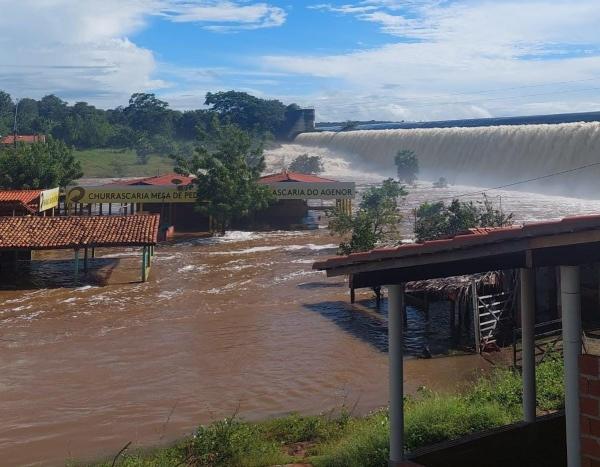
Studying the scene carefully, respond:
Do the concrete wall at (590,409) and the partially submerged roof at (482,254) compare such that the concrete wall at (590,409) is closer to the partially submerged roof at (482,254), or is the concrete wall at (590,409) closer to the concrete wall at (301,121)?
the partially submerged roof at (482,254)

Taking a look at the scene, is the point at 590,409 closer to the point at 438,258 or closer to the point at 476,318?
the point at 438,258

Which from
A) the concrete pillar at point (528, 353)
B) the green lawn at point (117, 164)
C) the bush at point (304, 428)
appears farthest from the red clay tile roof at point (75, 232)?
the green lawn at point (117, 164)

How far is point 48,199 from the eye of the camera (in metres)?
27.7

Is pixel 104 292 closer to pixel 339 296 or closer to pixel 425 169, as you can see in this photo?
pixel 339 296

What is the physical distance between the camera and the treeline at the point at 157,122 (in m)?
80.6

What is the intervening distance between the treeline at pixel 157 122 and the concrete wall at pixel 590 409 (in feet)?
253

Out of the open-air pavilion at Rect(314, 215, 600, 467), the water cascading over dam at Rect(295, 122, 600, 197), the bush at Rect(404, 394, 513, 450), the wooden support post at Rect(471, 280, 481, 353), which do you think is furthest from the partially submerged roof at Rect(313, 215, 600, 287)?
the water cascading over dam at Rect(295, 122, 600, 197)

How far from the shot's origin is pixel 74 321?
57.2 ft

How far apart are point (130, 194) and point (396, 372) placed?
2889 centimetres

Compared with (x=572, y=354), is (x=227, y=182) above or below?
above

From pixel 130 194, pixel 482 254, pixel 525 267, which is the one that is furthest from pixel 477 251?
pixel 130 194

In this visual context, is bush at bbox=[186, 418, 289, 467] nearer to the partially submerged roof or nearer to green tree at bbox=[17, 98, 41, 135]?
the partially submerged roof

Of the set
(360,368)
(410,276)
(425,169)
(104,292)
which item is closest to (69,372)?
(360,368)

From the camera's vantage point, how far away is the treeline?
8056 cm
